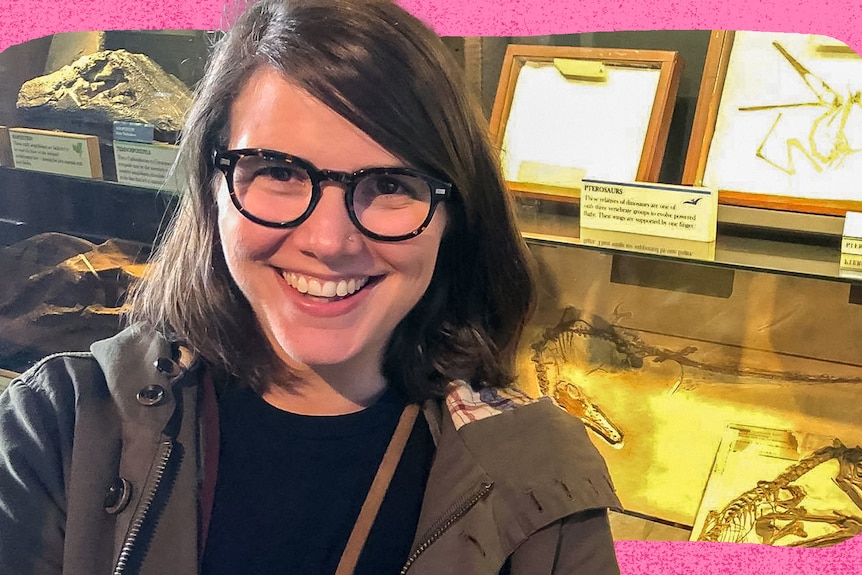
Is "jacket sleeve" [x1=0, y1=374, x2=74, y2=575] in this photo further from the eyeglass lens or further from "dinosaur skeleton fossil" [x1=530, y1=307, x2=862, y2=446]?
"dinosaur skeleton fossil" [x1=530, y1=307, x2=862, y2=446]

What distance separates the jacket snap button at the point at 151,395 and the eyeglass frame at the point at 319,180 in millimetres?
215

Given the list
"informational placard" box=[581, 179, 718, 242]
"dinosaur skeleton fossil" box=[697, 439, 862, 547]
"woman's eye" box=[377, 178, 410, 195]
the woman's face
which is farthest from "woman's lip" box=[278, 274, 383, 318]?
"dinosaur skeleton fossil" box=[697, 439, 862, 547]

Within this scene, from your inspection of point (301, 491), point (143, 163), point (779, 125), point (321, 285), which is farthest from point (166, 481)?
point (779, 125)

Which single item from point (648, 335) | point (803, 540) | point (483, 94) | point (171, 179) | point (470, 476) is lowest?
point (803, 540)

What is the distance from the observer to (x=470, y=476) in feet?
2.69

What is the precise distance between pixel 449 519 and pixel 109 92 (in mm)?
834

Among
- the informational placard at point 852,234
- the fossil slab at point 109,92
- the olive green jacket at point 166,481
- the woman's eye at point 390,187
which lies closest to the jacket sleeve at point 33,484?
the olive green jacket at point 166,481

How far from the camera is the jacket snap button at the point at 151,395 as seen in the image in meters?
0.79

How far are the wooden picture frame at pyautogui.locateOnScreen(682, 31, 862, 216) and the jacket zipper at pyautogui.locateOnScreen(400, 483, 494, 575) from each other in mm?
458

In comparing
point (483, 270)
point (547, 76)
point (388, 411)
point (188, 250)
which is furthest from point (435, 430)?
point (547, 76)

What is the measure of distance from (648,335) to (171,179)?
2.30 feet

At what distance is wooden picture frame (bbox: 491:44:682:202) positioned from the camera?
965 mm

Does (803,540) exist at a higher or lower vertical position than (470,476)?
lower

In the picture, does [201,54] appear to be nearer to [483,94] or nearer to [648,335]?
[483,94]
